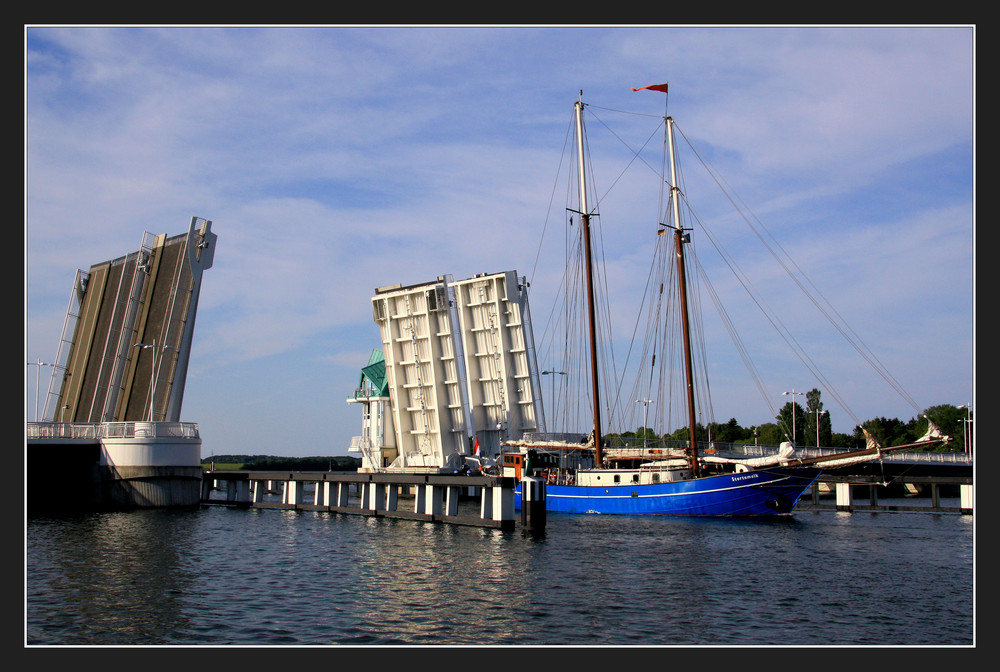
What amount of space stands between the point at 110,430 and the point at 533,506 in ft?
69.5

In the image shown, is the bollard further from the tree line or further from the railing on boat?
the tree line

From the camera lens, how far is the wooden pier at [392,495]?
33906 mm

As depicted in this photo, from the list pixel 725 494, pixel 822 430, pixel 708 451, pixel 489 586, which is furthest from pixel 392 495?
pixel 822 430

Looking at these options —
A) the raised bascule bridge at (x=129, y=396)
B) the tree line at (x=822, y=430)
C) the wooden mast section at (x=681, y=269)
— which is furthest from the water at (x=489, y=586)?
the tree line at (x=822, y=430)

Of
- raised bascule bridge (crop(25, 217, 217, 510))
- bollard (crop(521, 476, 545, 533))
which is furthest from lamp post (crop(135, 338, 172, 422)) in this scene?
bollard (crop(521, 476, 545, 533))

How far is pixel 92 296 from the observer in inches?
1812

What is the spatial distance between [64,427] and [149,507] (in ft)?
20.0

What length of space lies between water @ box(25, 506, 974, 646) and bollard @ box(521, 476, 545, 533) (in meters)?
1.02

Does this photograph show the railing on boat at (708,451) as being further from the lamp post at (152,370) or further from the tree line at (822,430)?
the lamp post at (152,370)

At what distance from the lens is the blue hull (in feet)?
134

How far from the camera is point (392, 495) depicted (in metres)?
42.2

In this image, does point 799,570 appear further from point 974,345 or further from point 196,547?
point 196,547

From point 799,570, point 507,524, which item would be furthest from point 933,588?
point 507,524

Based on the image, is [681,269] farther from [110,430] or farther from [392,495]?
[110,430]
